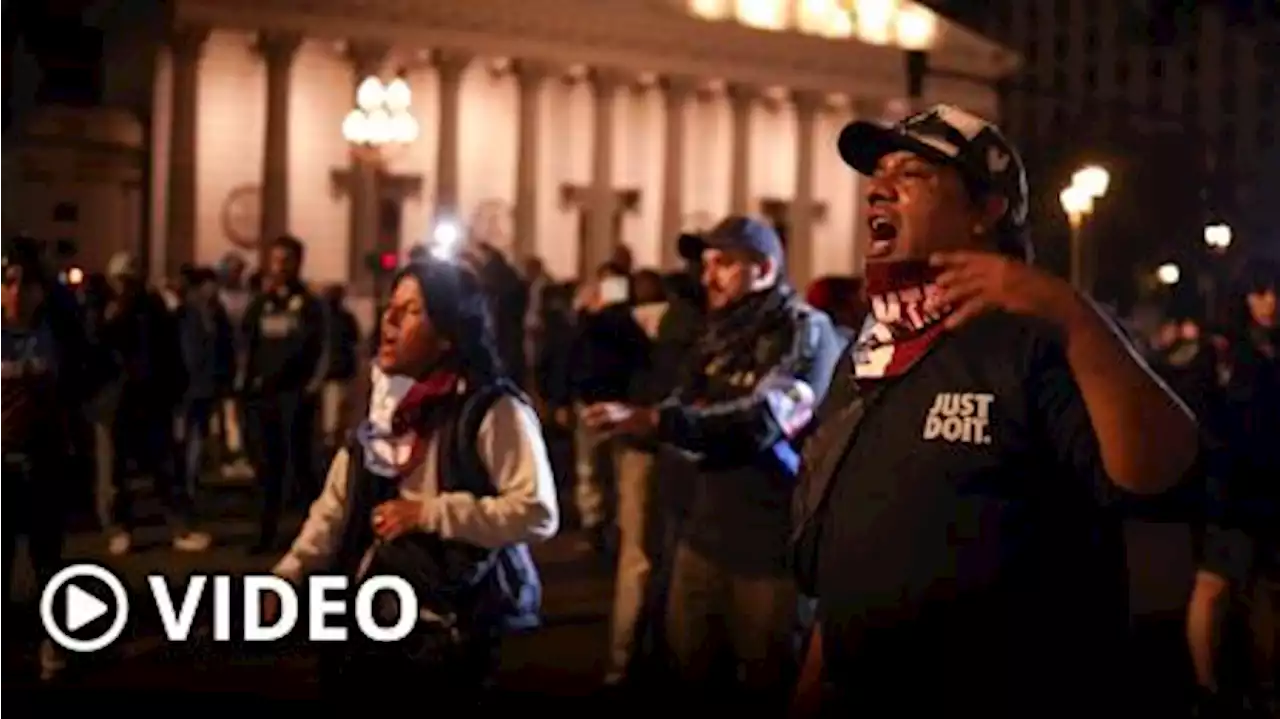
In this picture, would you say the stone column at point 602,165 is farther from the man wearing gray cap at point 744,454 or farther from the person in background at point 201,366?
the man wearing gray cap at point 744,454

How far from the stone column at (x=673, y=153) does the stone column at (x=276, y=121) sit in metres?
12.8

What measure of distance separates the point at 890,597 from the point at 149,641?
704 cm

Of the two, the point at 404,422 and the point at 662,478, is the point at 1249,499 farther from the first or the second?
the point at 404,422

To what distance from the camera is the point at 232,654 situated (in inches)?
328

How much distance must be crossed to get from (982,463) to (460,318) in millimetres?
2349

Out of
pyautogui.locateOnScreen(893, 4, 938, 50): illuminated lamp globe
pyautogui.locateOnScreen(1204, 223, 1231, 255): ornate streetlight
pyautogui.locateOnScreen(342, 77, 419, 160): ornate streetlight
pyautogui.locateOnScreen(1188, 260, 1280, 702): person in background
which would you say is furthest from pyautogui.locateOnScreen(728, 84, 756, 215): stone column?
pyautogui.locateOnScreen(1188, 260, 1280, 702): person in background

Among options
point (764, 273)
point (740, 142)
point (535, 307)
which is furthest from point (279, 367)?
point (740, 142)

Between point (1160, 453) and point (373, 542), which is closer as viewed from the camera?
point (1160, 453)

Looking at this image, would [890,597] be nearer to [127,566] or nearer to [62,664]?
[62,664]

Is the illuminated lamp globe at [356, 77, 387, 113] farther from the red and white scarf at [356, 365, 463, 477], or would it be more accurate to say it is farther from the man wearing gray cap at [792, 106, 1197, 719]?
the man wearing gray cap at [792, 106, 1197, 719]

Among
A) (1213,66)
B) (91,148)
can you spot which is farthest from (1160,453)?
(1213,66)

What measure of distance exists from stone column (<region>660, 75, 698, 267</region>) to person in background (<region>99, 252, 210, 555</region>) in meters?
44.1

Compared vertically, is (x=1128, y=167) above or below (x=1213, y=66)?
below

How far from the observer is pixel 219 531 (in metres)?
15.2
